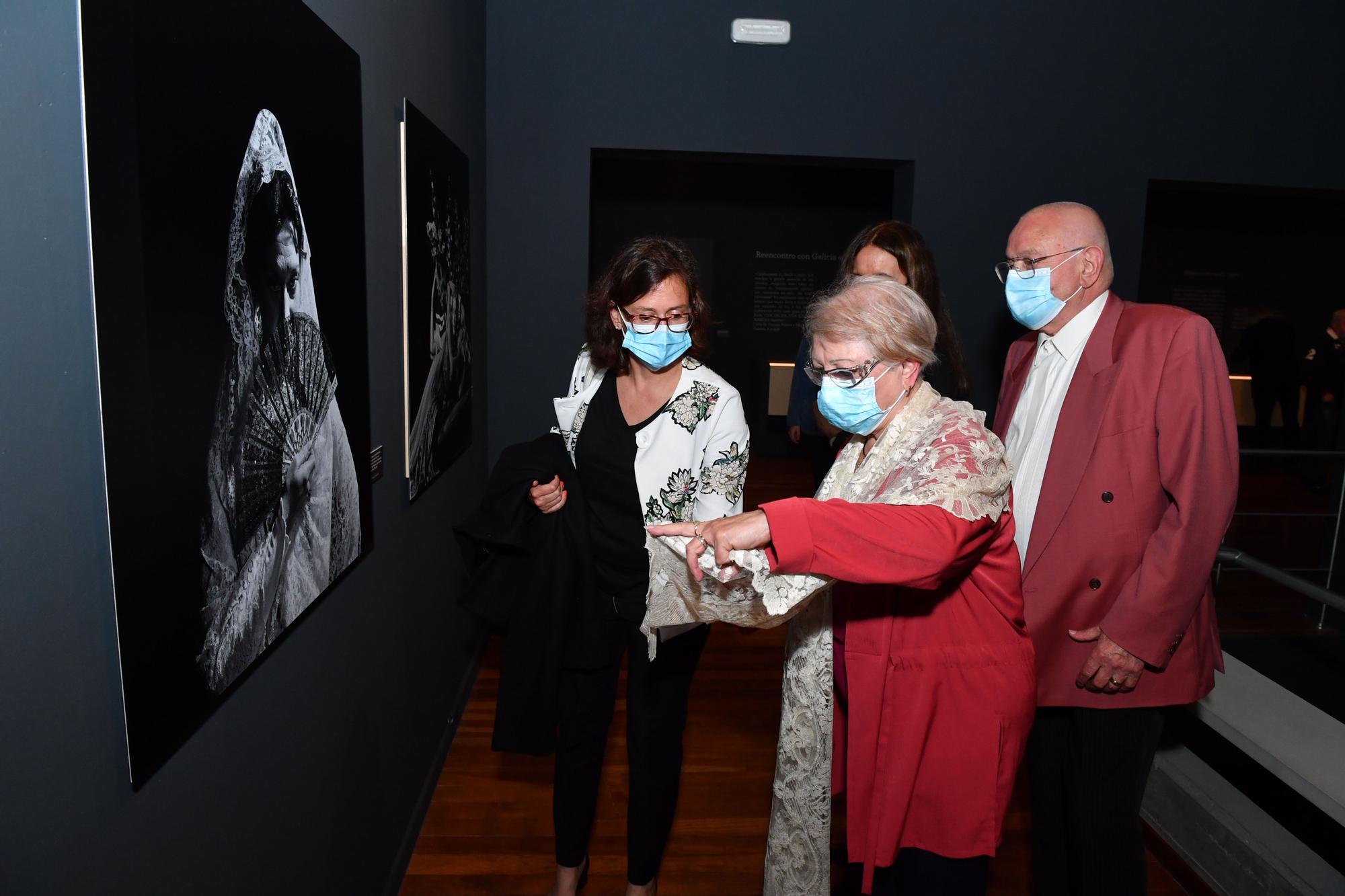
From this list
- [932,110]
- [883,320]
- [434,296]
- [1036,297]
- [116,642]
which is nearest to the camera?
[116,642]

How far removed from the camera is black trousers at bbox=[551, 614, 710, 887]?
225 cm

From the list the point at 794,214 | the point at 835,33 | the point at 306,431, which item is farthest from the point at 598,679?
the point at 794,214

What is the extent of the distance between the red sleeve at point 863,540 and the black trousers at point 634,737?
935 mm

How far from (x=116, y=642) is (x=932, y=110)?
414 centimetres

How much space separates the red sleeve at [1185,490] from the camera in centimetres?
195

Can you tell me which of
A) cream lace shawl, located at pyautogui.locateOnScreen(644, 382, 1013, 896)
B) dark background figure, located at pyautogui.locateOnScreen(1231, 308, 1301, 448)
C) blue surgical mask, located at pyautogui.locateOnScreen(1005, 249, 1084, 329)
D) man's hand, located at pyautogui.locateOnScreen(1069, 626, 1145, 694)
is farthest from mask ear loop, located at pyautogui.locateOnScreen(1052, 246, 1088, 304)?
dark background figure, located at pyautogui.locateOnScreen(1231, 308, 1301, 448)

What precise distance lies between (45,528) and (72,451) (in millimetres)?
96

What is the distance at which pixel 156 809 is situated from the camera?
1.24 metres

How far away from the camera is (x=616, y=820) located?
3.09 m

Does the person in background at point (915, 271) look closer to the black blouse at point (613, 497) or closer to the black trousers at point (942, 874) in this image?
the black blouse at point (613, 497)

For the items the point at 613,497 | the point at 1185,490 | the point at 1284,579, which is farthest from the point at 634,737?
the point at 1284,579

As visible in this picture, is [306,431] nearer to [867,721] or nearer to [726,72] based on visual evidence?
[867,721]

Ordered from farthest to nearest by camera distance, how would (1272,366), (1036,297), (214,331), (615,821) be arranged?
(1272,366) → (615,821) → (1036,297) → (214,331)

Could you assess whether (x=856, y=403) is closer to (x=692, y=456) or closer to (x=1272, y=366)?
(x=692, y=456)
